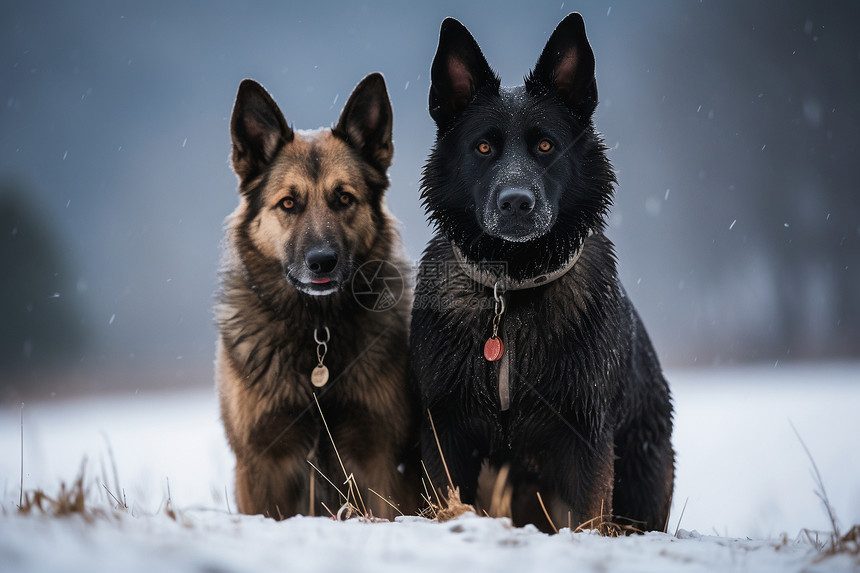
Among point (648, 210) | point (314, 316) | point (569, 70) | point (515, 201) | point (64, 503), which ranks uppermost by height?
point (648, 210)

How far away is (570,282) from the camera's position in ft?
9.93

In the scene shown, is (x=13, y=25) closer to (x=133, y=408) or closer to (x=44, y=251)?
(x=44, y=251)

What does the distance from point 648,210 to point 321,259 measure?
3484cm

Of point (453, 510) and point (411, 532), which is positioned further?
point (453, 510)

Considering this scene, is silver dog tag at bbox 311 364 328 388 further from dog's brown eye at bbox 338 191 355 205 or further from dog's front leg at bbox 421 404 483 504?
dog's brown eye at bbox 338 191 355 205

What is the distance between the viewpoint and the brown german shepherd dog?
3252 millimetres

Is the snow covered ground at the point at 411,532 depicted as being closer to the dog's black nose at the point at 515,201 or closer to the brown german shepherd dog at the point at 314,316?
the brown german shepherd dog at the point at 314,316

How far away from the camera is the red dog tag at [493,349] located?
112 inches

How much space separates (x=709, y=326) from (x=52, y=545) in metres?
27.4

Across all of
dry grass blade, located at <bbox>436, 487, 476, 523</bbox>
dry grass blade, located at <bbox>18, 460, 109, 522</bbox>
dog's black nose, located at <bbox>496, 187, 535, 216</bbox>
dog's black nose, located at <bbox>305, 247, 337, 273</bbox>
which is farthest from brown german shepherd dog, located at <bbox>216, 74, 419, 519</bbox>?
dry grass blade, located at <bbox>18, 460, 109, 522</bbox>

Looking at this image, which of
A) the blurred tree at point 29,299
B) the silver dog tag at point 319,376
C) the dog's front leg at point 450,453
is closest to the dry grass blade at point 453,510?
the dog's front leg at point 450,453

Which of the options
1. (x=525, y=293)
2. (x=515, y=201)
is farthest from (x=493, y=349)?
(x=515, y=201)

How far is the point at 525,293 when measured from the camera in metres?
3.01

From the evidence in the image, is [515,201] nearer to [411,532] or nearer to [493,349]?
[493,349]
